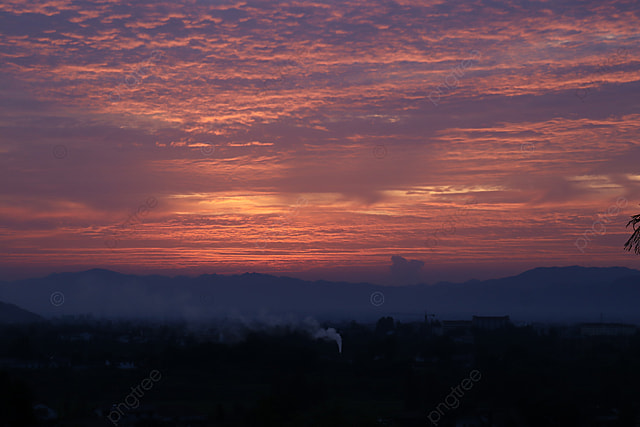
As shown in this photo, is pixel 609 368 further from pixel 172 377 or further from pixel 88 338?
pixel 88 338

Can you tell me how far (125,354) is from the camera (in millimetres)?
90438

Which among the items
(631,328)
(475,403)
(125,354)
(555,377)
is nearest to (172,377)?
(125,354)

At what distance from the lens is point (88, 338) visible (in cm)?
12388

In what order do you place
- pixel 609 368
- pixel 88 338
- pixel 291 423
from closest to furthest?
pixel 291 423 < pixel 609 368 < pixel 88 338

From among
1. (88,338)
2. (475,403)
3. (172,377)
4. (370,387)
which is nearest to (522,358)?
(370,387)

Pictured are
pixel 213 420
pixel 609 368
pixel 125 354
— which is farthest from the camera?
pixel 125 354

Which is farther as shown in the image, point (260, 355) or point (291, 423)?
point (260, 355)

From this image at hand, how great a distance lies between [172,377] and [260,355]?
45.0 ft

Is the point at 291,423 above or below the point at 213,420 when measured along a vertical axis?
above

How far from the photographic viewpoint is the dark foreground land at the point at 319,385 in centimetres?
4450

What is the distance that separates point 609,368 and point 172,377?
43596 millimetres

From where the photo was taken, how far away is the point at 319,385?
2370 inches

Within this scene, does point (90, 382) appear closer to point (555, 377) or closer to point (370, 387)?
point (370, 387)

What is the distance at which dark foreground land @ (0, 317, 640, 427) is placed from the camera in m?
44.5
